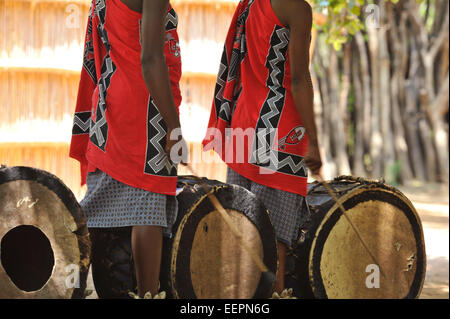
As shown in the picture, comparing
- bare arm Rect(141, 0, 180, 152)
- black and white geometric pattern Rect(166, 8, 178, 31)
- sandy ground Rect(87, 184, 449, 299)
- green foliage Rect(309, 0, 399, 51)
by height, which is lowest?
→ sandy ground Rect(87, 184, 449, 299)

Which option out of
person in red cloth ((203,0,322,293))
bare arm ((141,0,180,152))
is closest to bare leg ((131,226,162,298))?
bare arm ((141,0,180,152))

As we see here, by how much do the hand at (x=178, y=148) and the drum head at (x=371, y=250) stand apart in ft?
2.81

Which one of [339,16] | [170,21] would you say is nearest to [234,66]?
[170,21]

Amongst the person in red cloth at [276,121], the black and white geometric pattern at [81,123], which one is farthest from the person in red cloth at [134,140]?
the person in red cloth at [276,121]

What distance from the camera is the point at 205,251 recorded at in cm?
292

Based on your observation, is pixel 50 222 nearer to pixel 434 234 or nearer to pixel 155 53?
pixel 155 53

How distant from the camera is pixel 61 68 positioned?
648 cm

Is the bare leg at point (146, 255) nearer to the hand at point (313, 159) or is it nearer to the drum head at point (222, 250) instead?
the drum head at point (222, 250)

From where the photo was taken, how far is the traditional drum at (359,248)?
10.4 feet

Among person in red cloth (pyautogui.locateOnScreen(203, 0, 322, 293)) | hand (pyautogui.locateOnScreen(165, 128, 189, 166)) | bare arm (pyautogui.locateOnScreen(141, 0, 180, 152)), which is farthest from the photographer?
person in red cloth (pyautogui.locateOnScreen(203, 0, 322, 293))

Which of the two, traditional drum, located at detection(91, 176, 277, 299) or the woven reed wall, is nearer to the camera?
traditional drum, located at detection(91, 176, 277, 299)

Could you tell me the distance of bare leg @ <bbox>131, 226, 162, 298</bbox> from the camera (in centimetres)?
271

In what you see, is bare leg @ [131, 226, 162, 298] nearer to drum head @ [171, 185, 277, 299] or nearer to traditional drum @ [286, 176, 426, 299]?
drum head @ [171, 185, 277, 299]

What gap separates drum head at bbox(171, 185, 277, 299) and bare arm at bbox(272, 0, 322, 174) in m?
0.38
